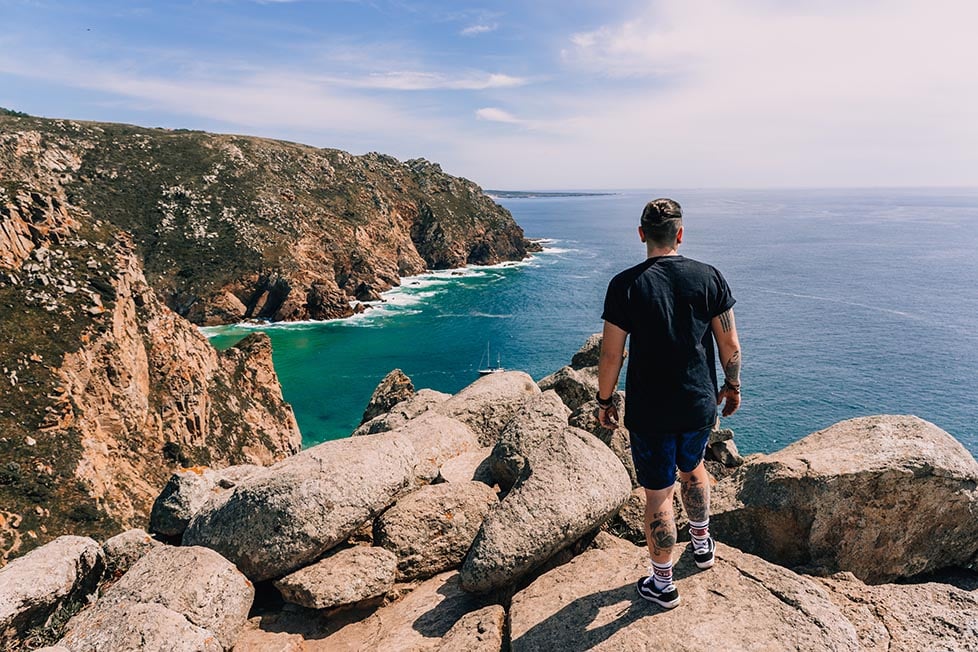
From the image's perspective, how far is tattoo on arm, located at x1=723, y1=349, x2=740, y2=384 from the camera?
6251 mm

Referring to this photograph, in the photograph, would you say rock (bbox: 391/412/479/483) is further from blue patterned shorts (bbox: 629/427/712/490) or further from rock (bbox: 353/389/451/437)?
blue patterned shorts (bbox: 629/427/712/490)

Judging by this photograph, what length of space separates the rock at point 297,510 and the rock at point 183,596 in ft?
1.28

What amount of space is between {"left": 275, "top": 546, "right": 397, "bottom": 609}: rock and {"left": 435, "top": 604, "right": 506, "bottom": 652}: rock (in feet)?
4.84

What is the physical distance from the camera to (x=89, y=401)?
80.1 ft

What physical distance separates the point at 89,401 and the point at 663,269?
1112 inches

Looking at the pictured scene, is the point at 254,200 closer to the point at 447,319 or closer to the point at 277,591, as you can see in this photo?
the point at 447,319

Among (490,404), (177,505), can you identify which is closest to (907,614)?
(490,404)

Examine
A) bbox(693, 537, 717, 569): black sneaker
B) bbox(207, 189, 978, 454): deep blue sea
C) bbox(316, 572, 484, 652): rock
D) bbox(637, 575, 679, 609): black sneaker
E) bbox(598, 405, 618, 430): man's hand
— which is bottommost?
bbox(207, 189, 978, 454): deep blue sea

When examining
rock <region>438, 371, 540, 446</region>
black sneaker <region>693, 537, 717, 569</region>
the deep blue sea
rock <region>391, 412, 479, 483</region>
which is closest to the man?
black sneaker <region>693, 537, 717, 569</region>

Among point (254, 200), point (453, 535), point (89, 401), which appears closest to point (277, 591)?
point (453, 535)

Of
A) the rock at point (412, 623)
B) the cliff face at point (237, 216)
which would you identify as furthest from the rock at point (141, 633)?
the cliff face at point (237, 216)

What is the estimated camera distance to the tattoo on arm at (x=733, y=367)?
6.25 meters

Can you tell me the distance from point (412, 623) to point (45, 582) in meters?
5.48

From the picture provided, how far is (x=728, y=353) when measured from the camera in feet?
20.5
